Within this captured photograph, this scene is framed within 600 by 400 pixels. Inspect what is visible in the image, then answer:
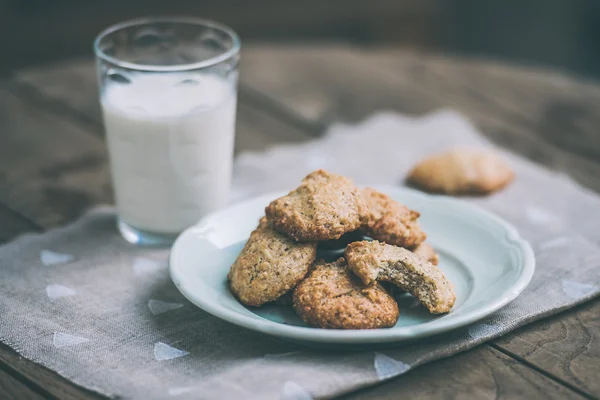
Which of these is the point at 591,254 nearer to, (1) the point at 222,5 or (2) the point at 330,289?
(2) the point at 330,289

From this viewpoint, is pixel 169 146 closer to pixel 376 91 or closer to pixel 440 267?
pixel 440 267

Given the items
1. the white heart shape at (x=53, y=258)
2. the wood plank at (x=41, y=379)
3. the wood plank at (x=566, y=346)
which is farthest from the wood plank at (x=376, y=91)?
the wood plank at (x=41, y=379)

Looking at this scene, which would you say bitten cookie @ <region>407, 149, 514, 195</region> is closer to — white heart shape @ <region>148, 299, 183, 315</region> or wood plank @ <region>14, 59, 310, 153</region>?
wood plank @ <region>14, 59, 310, 153</region>

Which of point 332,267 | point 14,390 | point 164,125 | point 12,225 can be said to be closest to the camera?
point 14,390

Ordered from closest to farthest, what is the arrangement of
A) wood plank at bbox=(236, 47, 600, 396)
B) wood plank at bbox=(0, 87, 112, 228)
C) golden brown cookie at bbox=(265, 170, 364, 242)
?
golden brown cookie at bbox=(265, 170, 364, 242)
wood plank at bbox=(0, 87, 112, 228)
wood plank at bbox=(236, 47, 600, 396)

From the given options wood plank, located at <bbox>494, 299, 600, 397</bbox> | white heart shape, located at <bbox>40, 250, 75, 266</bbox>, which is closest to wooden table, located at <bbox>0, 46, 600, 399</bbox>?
wood plank, located at <bbox>494, 299, 600, 397</bbox>

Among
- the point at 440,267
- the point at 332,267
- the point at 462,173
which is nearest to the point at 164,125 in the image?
the point at 332,267

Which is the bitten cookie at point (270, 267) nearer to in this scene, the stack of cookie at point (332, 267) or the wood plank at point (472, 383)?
the stack of cookie at point (332, 267)
